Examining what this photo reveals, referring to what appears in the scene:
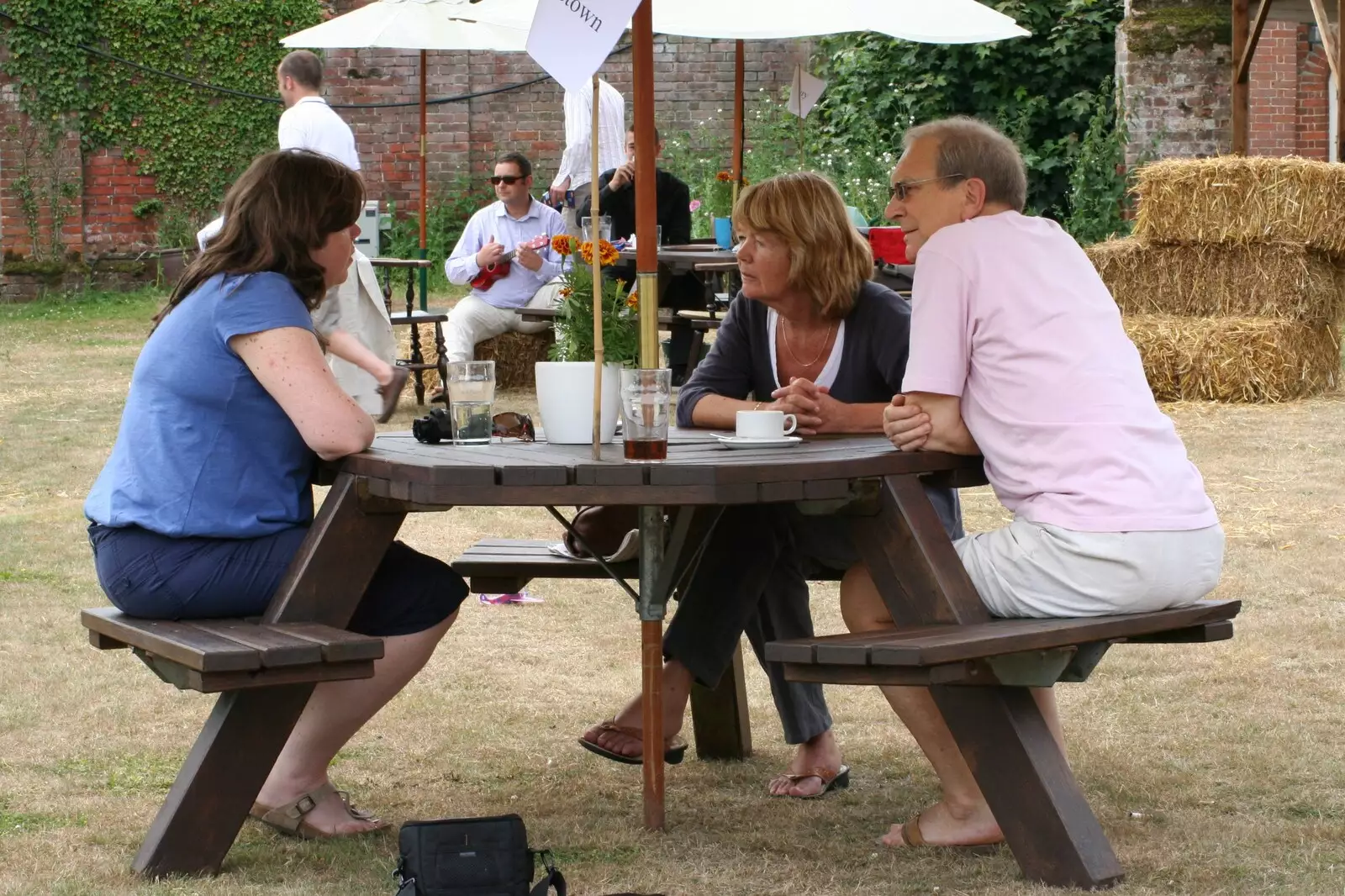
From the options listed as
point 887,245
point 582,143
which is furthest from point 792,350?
point 582,143

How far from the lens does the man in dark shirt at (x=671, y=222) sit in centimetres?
959

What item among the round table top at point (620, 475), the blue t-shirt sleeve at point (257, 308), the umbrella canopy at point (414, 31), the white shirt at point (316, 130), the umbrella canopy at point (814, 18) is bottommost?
the round table top at point (620, 475)

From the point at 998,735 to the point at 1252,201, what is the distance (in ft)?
24.6

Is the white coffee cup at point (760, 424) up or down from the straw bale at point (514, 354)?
up

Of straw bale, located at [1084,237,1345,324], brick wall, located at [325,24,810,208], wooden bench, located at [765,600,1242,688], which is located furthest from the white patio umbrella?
wooden bench, located at [765,600,1242,688]

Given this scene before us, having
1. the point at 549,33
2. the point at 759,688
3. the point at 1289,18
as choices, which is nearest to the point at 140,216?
the point at 1289,18

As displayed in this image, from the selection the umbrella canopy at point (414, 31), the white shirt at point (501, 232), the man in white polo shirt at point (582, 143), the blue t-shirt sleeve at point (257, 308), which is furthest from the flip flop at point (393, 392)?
the man in white polo shirt at point (582, 143)

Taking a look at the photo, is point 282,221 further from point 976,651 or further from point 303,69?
point 303,69

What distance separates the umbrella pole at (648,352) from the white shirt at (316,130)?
5860 mm

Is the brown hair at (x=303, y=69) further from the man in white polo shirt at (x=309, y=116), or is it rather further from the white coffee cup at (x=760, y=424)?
the white coffee cup at (x=760, y=424)

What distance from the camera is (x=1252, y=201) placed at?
952 cm

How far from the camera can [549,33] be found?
A: 269 centimetres

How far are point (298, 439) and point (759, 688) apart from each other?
1616 mm

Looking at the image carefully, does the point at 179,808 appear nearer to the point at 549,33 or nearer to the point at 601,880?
the point at 601,880
